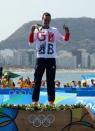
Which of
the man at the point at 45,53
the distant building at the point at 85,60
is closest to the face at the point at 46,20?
the man at the point at 45,53

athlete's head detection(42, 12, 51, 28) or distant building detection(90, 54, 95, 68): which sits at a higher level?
athlete's head detection(42, 12, 51, 28)

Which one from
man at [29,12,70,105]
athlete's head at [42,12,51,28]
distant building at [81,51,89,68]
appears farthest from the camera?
distant building at [81,51,89,68]

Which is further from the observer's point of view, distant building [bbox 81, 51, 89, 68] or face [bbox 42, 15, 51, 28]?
distant building [bbox 81, 51, 89, 68]

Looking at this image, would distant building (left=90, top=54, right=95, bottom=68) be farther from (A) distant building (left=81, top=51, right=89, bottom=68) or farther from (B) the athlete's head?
(B) the athlete's head

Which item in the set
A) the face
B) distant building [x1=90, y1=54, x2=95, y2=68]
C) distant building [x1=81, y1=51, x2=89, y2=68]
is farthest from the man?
distant building [x1=90, y1=54, x2=95, y2=68]

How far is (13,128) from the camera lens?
25.3ft

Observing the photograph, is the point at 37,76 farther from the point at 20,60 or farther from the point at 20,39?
the point at 20,39

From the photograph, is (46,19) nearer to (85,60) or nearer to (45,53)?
(45,53)

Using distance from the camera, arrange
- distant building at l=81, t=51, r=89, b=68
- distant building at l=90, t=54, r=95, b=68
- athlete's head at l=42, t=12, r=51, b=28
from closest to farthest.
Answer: athlete's head at l=42, t=12, r=51, b=28
distant building at l=81, t=51, r=89, b=68
distant building at l=90, t=54, r=95, b=68

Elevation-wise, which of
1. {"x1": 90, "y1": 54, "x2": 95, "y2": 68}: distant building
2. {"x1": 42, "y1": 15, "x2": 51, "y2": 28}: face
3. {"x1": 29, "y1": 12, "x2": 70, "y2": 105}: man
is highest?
{"x1": 42, "y1": 15, "x2": 51, "y2": 28}: face

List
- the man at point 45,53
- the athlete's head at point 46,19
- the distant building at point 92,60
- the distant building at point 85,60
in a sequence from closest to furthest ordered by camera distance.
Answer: the athlete's head at point 46,19 < the man at point 45,53 < the distant building at point 85,60 < the distant building at point 92,60

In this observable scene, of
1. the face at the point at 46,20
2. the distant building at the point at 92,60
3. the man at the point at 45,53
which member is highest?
the face at the point at 46,20

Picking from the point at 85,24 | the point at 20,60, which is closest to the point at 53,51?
the point at 20,60

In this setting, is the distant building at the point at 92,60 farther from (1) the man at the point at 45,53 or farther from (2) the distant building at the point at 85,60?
(1) the man at the point at 45,53
